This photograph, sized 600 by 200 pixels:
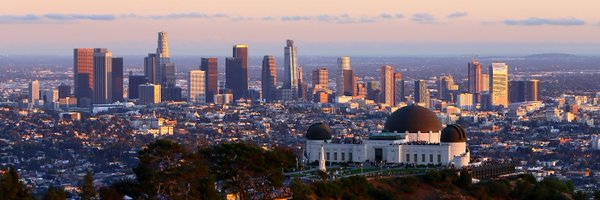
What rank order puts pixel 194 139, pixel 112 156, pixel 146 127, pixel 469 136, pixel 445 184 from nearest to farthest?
pixel 445 184, pixel 112 156, pixel 194 139, pixel 469 136, pixel 146 127

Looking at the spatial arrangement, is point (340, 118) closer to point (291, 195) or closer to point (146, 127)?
point (146, 127)

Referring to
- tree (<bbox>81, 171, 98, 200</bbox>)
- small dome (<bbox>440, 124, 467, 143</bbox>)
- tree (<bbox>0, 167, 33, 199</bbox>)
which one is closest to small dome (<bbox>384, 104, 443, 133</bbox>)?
small dome (<bbox>440, 124, 467, 143</bbox>)

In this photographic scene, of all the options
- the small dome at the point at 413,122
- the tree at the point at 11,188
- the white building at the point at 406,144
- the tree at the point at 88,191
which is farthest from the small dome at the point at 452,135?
the tree at the point at 11,188

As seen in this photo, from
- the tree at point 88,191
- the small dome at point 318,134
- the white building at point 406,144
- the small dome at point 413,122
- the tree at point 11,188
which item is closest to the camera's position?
the tree at point 11,188

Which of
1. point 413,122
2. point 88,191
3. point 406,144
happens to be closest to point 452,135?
point 406,144

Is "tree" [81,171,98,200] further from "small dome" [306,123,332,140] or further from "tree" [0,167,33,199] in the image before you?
"small dome" [306,123,332,140]

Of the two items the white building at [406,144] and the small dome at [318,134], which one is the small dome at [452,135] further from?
the small dome at [318,134]

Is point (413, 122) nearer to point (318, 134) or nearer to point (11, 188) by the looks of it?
point (318, 134)

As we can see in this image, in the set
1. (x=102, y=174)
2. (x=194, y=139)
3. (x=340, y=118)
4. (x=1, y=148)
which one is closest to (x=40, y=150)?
(x=1, y=148)
